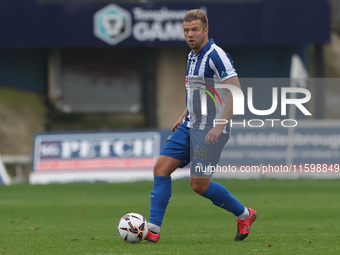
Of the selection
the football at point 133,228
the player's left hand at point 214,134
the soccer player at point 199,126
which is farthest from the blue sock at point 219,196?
the football at point 133,228

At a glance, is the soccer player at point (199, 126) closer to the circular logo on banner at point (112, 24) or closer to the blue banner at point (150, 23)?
the blue banner at point (150, 23)

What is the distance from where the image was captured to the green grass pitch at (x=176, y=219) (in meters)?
9.45

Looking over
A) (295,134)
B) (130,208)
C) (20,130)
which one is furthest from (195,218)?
(20,130)

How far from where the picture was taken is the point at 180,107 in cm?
3061

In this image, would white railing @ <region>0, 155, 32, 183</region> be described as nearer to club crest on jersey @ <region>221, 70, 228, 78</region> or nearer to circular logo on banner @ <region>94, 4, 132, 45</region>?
circular logo on banner @ <region>94, 4, 132, 45</region>

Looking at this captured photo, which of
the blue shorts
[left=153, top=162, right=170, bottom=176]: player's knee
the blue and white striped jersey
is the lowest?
[left=153, top=162, right=170, bottom=176]: player's knee

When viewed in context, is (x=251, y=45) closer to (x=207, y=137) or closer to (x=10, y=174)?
(x=10, y=174)

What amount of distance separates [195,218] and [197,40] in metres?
4.89

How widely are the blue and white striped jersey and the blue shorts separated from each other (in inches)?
4.5

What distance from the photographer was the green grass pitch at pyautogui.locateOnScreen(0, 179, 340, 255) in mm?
9453

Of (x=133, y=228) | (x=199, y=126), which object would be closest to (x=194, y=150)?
(x=199, y=126)

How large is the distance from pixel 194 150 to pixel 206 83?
0.69m

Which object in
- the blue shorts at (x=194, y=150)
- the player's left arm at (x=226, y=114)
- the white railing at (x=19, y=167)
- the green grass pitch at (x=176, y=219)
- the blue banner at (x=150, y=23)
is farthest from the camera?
the blue banner at (x=150, y=23)

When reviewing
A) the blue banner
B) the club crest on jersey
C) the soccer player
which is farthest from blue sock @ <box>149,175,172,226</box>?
the blue banner
